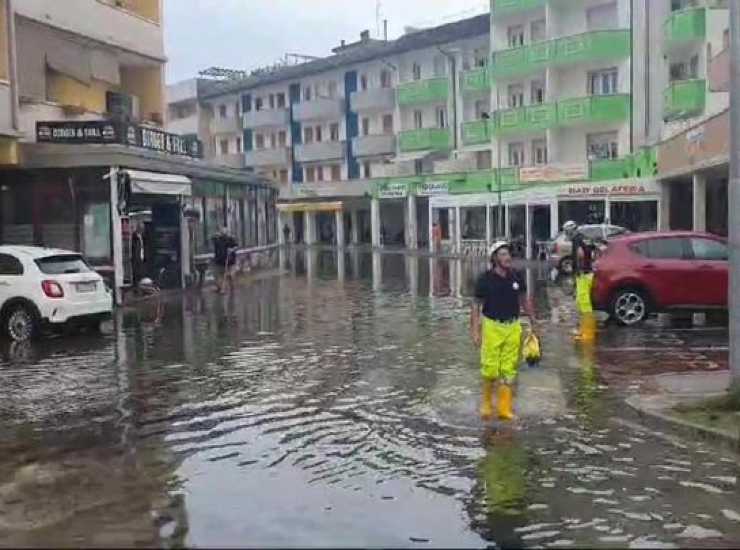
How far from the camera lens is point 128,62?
111 feet

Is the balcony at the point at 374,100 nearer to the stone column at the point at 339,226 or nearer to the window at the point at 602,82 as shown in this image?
the stone column at the point at 339,226

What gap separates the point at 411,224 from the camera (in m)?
64.8

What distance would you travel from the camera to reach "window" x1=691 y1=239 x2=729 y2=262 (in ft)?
59.6

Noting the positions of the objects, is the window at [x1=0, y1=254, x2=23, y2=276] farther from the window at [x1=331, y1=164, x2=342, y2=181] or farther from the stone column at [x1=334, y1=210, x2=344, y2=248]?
the window at [x1=331, y1=164, x2=342, y2=181]

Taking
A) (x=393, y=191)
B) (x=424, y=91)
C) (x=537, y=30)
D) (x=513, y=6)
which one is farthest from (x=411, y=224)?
(x=513, y=6)

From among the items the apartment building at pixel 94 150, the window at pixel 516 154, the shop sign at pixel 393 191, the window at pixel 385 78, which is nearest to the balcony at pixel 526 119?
the window at pixel 516 154

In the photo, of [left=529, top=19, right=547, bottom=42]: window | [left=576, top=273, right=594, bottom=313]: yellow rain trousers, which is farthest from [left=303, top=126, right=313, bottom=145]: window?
[left=576, top=273, right=594, bottom=313]: yellow rain trousers

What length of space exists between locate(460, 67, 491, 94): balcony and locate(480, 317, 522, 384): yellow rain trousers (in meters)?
48.4

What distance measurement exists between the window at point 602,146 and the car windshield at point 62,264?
33615 millimetres

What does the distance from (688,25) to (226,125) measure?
55578mm

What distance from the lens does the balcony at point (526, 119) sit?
50.4m

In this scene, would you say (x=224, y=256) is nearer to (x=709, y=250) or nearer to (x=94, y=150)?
(x=94, y=150)

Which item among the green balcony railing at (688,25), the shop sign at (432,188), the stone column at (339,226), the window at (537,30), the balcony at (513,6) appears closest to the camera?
the green balcony railing at (688,25)

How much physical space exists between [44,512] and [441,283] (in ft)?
85.1
